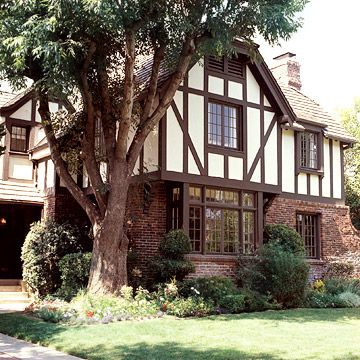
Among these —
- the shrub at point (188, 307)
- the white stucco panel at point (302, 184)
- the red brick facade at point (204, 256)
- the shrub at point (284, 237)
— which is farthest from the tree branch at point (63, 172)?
the white stucco panel at point (302, 184)

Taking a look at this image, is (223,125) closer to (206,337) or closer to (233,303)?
(233,303)

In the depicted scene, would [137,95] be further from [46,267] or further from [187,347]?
[187,347]

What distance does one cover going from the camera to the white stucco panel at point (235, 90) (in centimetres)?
1744

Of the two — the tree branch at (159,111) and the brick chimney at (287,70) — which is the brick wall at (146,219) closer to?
the tree branch at (159,111)

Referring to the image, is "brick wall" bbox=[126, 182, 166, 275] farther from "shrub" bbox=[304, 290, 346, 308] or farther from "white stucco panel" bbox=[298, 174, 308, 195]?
"white stucco panel" bbox=[298, 174, 308, 195]

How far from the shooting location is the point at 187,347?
28.9 feet

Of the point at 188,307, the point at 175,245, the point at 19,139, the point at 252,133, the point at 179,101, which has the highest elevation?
the point at 179,101

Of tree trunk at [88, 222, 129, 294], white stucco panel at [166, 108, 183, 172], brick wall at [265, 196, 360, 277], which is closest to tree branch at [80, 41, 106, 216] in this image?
tree trunk at [88, 222, 129, 294]

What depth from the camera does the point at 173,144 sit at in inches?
616

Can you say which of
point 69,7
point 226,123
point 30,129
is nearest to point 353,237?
point 226,123

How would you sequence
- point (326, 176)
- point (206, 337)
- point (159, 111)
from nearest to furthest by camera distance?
1. point (206, 337)
2. point (159, 111)
3. point (326, 176)

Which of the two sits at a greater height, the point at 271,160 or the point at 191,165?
the point at 271,160

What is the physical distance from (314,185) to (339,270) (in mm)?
3111

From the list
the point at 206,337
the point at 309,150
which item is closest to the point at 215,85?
the point at 309,150
